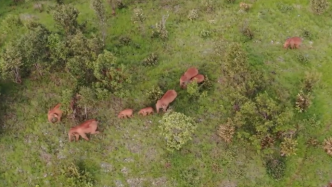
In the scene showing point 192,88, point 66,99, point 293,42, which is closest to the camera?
point 66,99

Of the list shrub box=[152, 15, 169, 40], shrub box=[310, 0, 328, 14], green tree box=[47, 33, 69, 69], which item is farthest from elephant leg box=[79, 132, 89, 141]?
shrub box=[310, 0, 328, 14]

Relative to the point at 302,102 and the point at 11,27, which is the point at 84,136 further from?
the point at 302,102

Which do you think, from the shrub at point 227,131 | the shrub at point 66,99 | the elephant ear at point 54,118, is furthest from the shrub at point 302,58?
the elephant ear at point 54,118

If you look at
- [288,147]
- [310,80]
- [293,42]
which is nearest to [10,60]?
[288,147]

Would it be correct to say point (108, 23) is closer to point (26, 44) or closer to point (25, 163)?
point (26, 44)

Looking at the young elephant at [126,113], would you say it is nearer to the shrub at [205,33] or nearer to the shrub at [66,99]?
the shrub at [66,99]

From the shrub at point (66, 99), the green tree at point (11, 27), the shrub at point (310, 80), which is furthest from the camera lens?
the green tree at point (11, 27)
